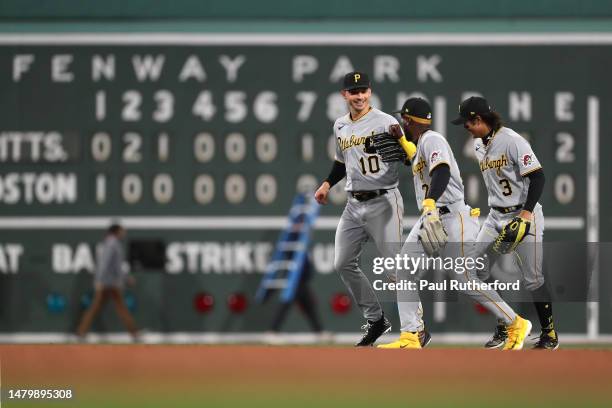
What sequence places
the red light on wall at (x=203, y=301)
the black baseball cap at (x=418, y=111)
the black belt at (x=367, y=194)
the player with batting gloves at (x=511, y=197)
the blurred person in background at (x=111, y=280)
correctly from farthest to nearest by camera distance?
the red light on wall at (x=203, y=301) → the blurred person in background at (x=111, y=280) → the black belt at (x=367, y=194) → the black baseball cap at (x=418, y=111) → the player with batting gloves at (x=511, y=197)

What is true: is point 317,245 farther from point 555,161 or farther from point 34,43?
point 34,43

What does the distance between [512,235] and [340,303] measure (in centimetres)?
589

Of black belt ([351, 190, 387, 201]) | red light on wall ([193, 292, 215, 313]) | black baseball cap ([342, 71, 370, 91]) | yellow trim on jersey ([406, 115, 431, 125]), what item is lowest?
red light on wall ([193, 292, 215, 313])

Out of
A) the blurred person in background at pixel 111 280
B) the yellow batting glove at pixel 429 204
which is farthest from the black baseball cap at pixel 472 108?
the blurred person in background at pixel 111 280

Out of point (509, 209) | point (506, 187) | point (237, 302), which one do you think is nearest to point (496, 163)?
point (506, 187)

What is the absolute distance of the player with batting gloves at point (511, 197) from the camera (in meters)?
8.24

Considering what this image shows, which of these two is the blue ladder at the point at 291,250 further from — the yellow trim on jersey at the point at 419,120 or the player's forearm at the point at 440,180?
the player's forearm at the point at 440,180

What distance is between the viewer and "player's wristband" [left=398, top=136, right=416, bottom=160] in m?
8.35

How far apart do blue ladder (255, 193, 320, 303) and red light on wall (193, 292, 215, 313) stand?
1.61ft

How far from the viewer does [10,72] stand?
1419 cm

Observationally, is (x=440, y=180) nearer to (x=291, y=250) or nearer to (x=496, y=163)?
(x=496, y=163)

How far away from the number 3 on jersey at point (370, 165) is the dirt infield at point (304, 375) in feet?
3.97

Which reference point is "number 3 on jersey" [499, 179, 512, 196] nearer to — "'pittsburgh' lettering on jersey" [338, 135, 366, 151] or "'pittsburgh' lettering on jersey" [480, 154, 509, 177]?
"'pittsburgh' lettering on jersey" [480, 154, 509, 177]

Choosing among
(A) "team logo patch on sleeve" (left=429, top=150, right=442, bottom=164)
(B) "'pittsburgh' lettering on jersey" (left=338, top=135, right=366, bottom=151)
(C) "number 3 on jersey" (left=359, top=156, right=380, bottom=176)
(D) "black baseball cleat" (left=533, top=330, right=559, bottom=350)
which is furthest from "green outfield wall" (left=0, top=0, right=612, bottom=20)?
(A) "team logo patch on sleeve" (left=429, top=150, right=442, bottom=164)
